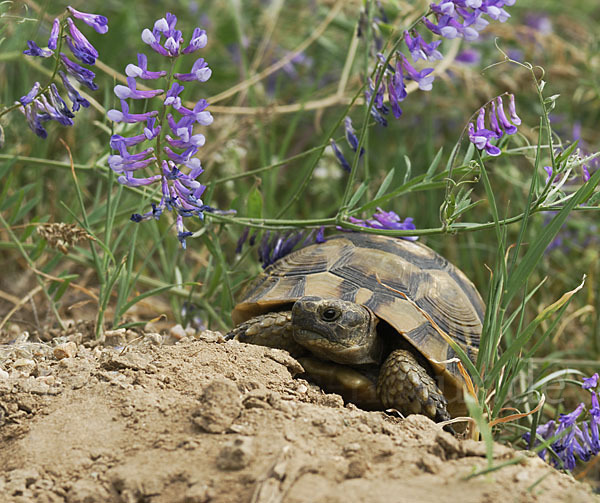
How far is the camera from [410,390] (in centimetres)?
221

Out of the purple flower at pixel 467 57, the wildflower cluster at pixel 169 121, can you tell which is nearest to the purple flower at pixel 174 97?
the wildflower cluster at pixel 169 121

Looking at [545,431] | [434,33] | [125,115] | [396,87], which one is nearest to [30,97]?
[125,115]

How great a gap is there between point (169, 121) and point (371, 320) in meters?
0.95

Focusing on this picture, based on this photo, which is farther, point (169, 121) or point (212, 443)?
point (169, 121)

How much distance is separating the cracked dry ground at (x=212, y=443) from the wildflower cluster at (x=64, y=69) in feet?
2.64

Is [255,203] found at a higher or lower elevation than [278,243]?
higher

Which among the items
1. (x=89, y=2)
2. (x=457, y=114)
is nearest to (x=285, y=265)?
(x=457, y=114)

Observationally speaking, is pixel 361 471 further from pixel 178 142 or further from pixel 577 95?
pixel 577 95

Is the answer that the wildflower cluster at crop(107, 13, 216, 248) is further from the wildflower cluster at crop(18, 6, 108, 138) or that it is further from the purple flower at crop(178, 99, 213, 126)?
the wildflower cluster at crop(18, 6, 108, 138)

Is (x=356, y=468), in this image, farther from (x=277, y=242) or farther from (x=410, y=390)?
(x=277, y=242)

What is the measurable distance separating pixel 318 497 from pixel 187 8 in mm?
4534

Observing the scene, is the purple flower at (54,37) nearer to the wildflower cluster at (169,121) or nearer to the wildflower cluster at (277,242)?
the wildflower cluster at (169,121)

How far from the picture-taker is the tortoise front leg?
94.3 inches

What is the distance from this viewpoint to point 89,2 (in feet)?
16.0
